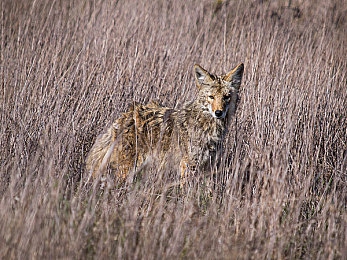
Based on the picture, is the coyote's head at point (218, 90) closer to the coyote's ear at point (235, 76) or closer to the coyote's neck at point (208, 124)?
the coyote's ear at point (235, 76)

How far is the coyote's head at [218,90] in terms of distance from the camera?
14.7 ft

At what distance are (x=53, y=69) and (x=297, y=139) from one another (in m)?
2.66

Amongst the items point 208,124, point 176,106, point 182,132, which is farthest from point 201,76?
point 176,106

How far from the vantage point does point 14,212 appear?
3029mm

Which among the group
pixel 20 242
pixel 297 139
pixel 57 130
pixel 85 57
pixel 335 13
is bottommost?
pixel 20 242

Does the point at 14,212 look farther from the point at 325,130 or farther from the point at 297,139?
the point at 325,130

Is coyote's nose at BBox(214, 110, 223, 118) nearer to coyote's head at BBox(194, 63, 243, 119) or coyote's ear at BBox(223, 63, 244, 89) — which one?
coyote's head at BBox(194, 63, 243, 119)

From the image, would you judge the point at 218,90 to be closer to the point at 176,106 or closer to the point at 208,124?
the point at 208,124

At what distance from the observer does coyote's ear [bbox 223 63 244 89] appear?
15.2 feet

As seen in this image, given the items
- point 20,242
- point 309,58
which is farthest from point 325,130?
point 20,242

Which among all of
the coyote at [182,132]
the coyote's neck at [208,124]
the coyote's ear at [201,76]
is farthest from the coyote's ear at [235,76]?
the coyote's neck at [208,124]

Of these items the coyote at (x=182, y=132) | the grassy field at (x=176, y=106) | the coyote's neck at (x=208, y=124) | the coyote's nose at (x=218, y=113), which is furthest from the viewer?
the coyote's neck at (x=208, y=124)

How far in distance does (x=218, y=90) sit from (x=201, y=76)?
0.97 ft

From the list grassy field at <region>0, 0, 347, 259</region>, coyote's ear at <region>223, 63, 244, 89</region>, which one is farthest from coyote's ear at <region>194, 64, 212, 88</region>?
grassy field at <region>0, 0, 347, 259</region>
